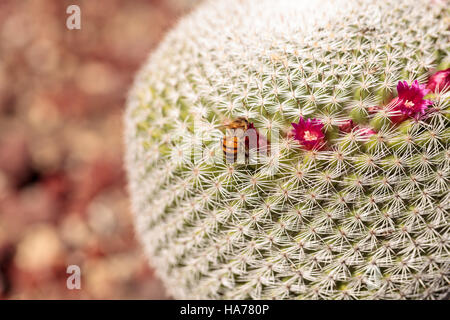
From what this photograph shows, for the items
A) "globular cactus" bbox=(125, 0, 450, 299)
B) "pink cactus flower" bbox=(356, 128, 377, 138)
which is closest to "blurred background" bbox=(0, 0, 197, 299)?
"globular cactus" bbox=(125, 0, 450, 299)

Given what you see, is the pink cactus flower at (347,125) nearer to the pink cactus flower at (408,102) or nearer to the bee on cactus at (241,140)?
the pink cactus flower at (408,102)

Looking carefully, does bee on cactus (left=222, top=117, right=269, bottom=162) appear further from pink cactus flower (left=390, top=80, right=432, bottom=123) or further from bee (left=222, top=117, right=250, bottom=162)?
pink cactus flower (left=390, top=80, right=432, bottom=123)

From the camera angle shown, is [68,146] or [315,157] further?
[68,146]

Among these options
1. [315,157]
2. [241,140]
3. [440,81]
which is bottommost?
[315,157]

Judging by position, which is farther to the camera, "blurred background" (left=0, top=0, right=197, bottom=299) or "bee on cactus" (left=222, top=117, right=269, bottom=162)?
"blurred background" (left=0, top=0, right=197, bottom=299)

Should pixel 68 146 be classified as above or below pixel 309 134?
above

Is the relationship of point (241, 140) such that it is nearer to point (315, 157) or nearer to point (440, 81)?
point (315, 157)

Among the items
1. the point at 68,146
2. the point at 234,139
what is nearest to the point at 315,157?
the point at 234,139
